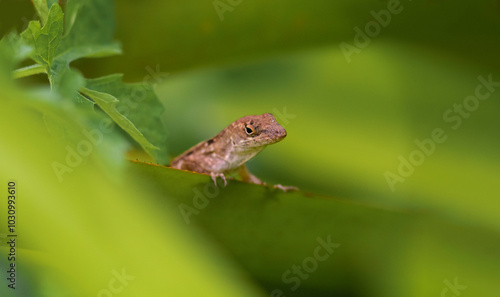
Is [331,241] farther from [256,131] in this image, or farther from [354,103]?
[354,103]

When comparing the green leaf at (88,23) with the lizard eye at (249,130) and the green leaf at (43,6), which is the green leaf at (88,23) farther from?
the lizard eye at (249,130)

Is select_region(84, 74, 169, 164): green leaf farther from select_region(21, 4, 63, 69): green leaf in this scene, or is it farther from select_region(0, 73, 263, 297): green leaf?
select_region(0, 73, 263, 297): green leaf

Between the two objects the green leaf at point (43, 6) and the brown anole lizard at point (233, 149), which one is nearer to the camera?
the green leaf at point (43, 6)

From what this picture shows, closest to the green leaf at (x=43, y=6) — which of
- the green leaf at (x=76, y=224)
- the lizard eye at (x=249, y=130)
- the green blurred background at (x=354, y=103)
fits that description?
the green leaf at (x=76, y=224)

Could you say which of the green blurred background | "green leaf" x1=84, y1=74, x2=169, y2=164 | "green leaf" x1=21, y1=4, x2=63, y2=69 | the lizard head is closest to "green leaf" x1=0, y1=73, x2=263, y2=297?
"green leaf" x1=21, y1=4, x2=63, y2=69

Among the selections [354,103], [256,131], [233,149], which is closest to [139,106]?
[256,131]

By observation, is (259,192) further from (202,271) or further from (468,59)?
(468,59)

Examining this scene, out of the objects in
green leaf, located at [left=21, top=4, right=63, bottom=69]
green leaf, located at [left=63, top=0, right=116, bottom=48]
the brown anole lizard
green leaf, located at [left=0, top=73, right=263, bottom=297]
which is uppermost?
green leaf, located at [left=63, top=0, right=116, bottom=48]
